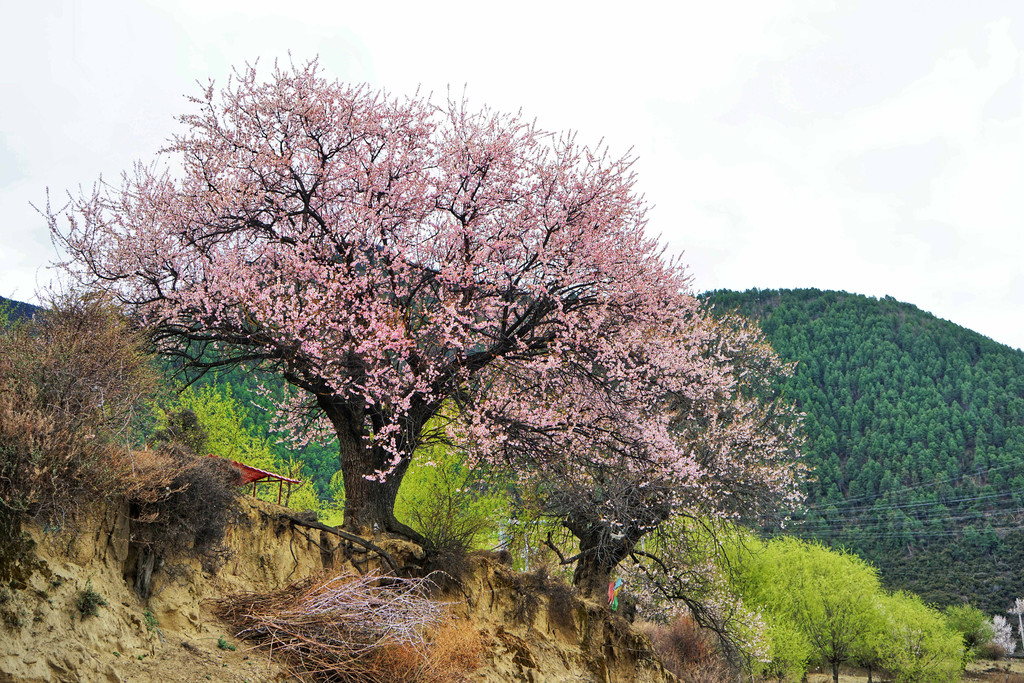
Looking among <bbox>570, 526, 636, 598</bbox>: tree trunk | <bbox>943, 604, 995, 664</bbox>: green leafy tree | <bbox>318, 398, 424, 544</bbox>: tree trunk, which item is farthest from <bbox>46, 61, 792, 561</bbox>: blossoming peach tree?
<bbox>943, 604, 995, 664</bbox>: green leafy tree

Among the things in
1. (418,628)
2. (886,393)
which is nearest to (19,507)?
(418,628)

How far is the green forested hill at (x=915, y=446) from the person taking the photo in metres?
81.2

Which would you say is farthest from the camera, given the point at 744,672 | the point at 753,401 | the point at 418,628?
the point at 744,672

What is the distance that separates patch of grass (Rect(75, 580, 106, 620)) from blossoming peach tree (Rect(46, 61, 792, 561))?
4791mm

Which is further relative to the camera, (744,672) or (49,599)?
(744,672)

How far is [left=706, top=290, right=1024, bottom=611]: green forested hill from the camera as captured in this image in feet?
266

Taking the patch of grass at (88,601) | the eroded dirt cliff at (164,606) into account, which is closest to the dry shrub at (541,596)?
the eroded dirt cliff at (164,606)

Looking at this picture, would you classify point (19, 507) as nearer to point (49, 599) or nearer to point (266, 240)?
point (49, 599)

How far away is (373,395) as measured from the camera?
1191 cm

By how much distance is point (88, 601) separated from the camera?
269 inches

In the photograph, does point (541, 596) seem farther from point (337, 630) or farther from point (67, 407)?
point (67, 407)

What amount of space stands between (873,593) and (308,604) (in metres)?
46.0

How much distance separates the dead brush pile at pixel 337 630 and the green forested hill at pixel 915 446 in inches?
2756

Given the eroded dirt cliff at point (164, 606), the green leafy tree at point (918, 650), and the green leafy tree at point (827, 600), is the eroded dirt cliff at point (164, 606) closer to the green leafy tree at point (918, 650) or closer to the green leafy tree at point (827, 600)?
the green leafy tree at point (827, 600)
